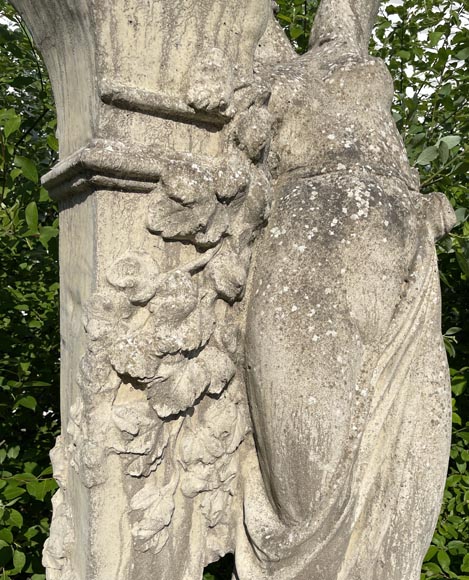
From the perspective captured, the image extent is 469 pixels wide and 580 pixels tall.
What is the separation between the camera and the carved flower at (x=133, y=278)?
1214 mm

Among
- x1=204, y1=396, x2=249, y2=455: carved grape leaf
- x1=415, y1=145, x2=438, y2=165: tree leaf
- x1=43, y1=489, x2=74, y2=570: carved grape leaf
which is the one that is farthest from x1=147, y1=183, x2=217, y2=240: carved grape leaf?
x1=415, y1=145, x2=438, y2=165: tree leaf

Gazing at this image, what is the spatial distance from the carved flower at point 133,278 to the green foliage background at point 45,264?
0.82 meters

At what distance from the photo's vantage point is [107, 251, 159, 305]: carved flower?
47.8 inches

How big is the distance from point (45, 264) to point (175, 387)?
3.98 feet

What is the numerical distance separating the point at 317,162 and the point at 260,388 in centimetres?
48

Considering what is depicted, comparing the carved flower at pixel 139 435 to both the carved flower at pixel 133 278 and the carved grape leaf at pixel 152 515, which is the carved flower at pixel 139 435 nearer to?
the carved grape leaf at pixel 152 515

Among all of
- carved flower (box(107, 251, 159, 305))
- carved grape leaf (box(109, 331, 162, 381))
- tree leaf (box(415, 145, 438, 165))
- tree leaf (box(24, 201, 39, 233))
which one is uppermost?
tree leaf (box(415, 145, 438, 165))

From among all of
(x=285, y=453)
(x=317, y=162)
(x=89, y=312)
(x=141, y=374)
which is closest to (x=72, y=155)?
(x=89, y=312)

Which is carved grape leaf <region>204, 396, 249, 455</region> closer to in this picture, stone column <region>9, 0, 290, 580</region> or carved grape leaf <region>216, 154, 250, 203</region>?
stone column <region>9, 0, 290, 580</region>

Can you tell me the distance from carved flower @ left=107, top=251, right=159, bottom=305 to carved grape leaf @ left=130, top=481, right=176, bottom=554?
1.20ft

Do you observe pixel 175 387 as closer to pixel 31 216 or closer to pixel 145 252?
pixel 145 252

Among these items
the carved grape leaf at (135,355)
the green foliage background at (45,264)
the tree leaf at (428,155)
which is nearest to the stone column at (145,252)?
the carved grape leaf at (135,355)

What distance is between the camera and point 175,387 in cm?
126

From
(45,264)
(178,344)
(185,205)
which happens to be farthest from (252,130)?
(45,264)
